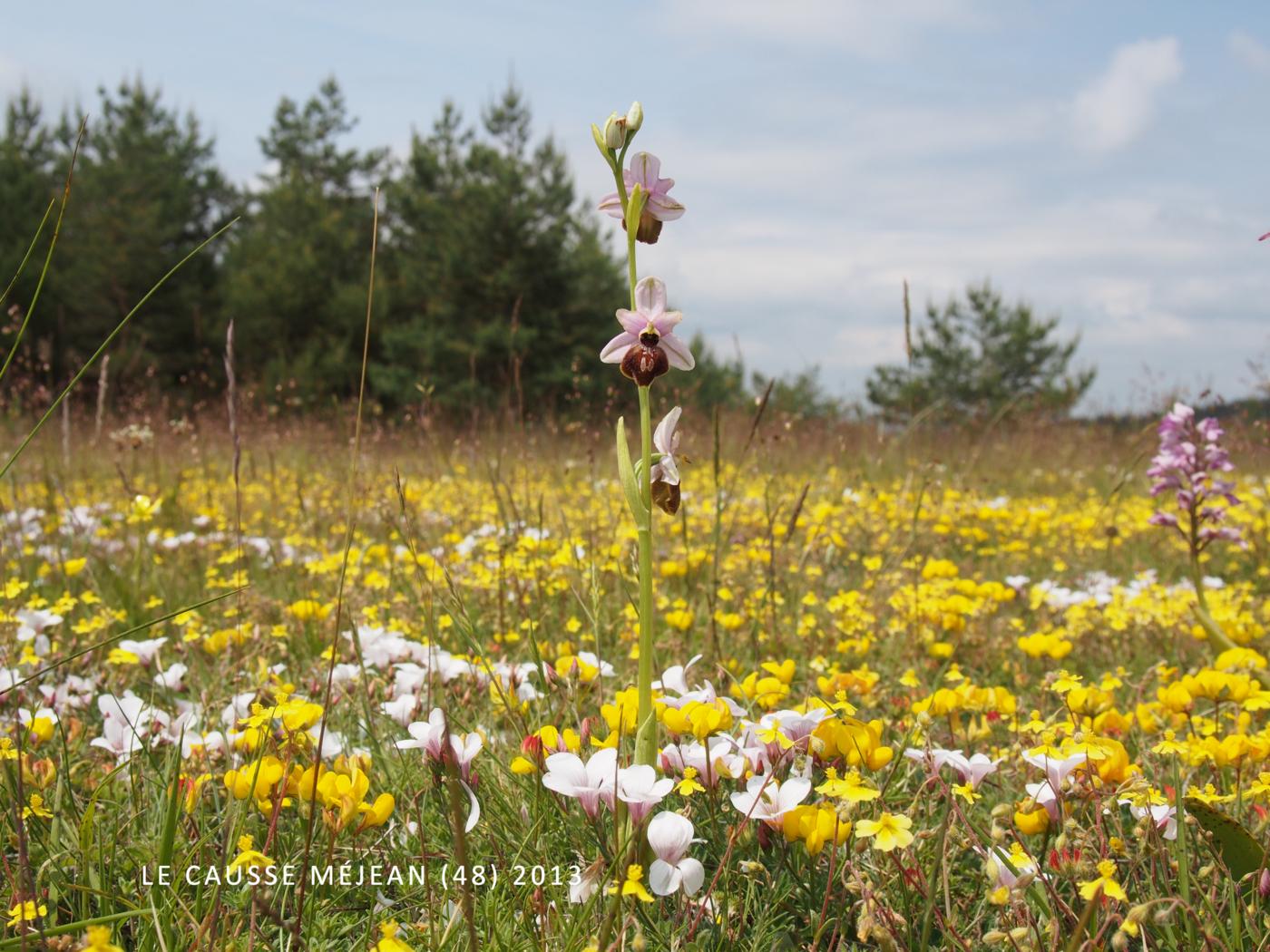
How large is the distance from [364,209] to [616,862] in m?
36.2

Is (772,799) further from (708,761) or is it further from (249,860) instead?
(249,860)

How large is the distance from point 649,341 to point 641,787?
0.66 meters

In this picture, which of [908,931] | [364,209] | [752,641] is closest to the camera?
[908,931]

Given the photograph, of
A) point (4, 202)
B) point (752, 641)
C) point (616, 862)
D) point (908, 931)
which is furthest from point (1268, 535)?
point (4, 202)

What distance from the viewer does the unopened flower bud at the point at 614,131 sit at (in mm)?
1297

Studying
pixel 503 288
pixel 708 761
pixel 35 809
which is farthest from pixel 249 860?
pixel 503 288

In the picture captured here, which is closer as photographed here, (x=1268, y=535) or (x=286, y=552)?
(x=286, y=552)

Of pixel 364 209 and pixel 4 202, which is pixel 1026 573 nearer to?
pixel 364 209

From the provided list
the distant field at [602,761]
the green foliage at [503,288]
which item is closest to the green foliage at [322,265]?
the green foliage at [503,288]

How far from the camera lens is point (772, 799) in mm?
1411

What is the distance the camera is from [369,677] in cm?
236

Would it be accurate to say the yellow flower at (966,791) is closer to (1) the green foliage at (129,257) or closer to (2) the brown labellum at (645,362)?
(2) the brown labellum at (645,362)

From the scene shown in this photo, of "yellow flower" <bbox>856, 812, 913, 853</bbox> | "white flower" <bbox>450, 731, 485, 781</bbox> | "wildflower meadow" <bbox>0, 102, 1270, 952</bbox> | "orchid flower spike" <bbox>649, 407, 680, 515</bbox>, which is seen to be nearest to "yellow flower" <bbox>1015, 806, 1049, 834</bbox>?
"wildflower meadow" <bbox>0, 102, 1270, 952</bbox>

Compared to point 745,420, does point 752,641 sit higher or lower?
lower
